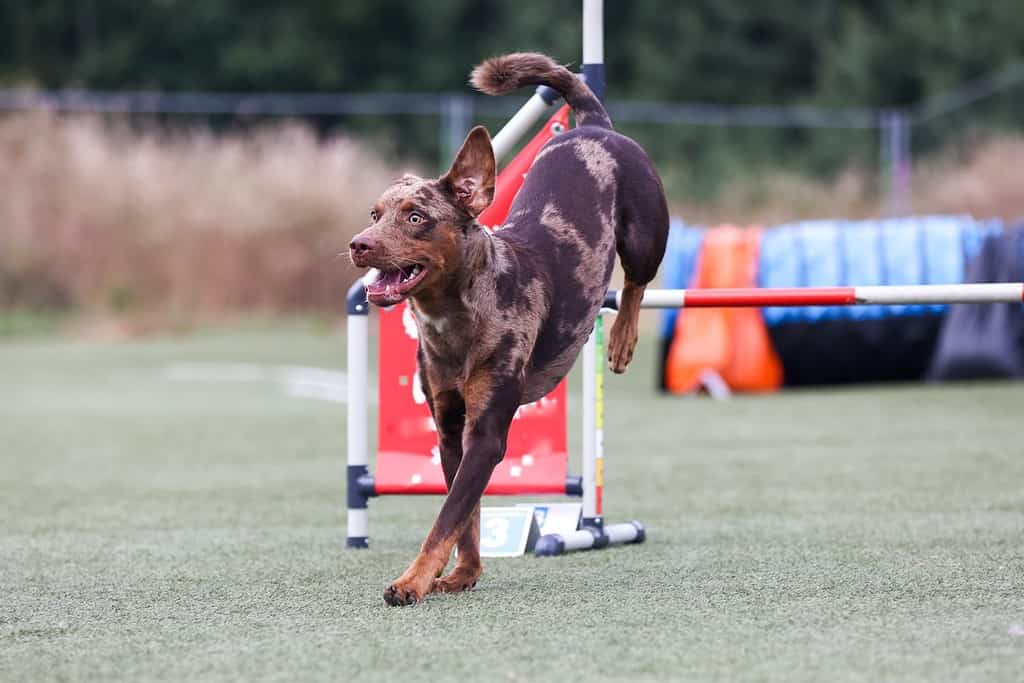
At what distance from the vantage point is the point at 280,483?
7.21 meters

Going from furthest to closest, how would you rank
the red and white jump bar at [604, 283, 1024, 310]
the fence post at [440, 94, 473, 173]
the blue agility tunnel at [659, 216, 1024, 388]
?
the fence post at [440, 94, 473, 173] < the blue agility tunnel at [659, 216, 1024, 388] < the red and white jump bar at [604, 283, 1024, 310]

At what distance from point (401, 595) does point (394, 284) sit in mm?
802

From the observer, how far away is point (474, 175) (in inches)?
158

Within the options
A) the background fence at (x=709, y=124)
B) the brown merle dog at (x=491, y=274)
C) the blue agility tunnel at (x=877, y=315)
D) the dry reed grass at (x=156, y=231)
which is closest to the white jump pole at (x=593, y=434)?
the brown merle dog at (x=491, y=274)

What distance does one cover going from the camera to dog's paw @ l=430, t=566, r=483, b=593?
4.19 m

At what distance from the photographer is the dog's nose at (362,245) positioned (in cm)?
376

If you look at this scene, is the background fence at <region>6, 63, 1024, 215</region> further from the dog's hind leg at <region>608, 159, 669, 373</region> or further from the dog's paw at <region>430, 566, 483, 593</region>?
the dog's paw at <region>430, 566, 483, 593</region>

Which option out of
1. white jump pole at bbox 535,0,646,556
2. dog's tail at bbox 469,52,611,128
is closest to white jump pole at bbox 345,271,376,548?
white jump pole at bbox 535,0,646,556

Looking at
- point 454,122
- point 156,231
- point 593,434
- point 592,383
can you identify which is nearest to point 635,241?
point 592,383

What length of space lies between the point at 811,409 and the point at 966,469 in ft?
10.4

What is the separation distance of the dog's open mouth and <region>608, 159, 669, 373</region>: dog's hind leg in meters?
0.85

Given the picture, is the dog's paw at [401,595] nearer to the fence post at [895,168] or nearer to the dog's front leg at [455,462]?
the dog's front leg at [455,462]

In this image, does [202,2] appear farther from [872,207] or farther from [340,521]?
[340,521]

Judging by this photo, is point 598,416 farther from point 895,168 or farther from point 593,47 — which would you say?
point 895,168
